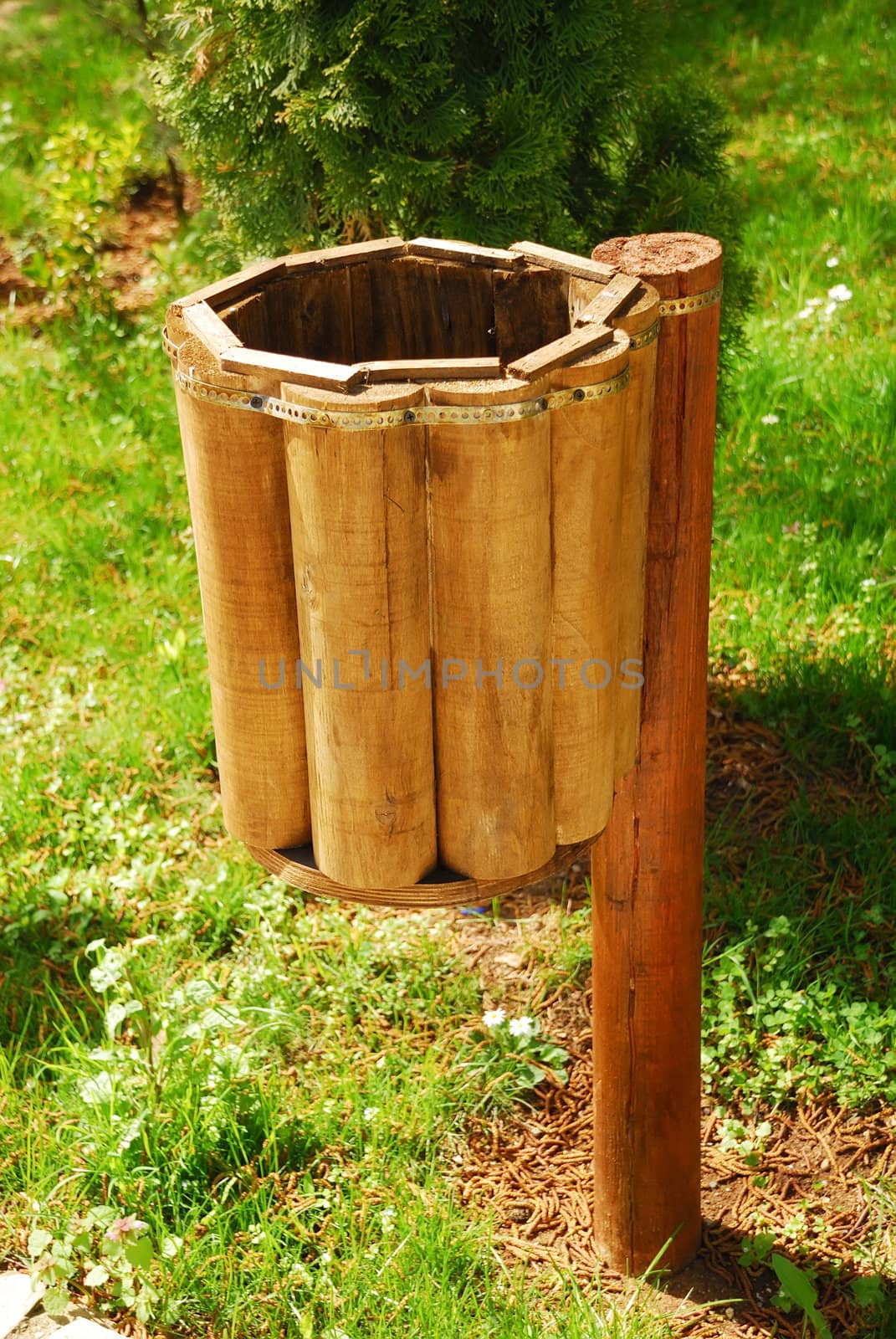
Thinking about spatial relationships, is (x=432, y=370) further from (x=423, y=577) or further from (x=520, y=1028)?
(x=520, y=1028)

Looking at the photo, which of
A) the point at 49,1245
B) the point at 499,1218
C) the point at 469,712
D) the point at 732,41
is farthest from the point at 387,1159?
→ the point at 732,41

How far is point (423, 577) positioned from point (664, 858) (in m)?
0.75

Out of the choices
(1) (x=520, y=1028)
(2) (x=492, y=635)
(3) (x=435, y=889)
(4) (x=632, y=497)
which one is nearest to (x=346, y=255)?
(4) (x=632, y=497)

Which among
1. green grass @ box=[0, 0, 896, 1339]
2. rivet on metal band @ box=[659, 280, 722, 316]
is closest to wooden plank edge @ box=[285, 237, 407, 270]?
rivet on metal band @ box=[659, 280, 722, 316]

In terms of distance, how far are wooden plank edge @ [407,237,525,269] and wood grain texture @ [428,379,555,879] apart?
443 mm

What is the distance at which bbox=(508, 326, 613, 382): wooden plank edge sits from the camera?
1590mm

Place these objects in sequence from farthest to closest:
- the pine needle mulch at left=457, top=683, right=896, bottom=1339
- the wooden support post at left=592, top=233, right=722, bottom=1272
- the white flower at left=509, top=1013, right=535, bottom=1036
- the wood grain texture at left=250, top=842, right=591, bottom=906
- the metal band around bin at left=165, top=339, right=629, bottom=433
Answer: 1. the white flower at left=509, top=1013, right=535, bottom=1036
2. the pine needle mulch at left=457, top=683, right=896, bottom=1339
3. the wooden support post at left=592, top=233, right=722, bottom=1272
4. the wood grain texture at left=250, top=842, right=591, bottom=906
5. the metal band around bin at left=165, top=339, right=629, bottom=433

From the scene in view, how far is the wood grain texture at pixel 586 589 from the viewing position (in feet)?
5.46

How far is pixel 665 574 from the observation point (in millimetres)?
2057

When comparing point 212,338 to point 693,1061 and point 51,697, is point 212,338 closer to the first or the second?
point 693,1061

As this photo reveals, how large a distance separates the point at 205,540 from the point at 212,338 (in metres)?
0.25

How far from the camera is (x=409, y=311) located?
2.10m

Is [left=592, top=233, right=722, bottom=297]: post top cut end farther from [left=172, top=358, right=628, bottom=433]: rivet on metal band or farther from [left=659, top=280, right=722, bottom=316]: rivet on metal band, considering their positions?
[left=172, top=358, right=628, bottom=433]: rivet on metal band

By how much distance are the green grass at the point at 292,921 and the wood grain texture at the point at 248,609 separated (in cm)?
92
